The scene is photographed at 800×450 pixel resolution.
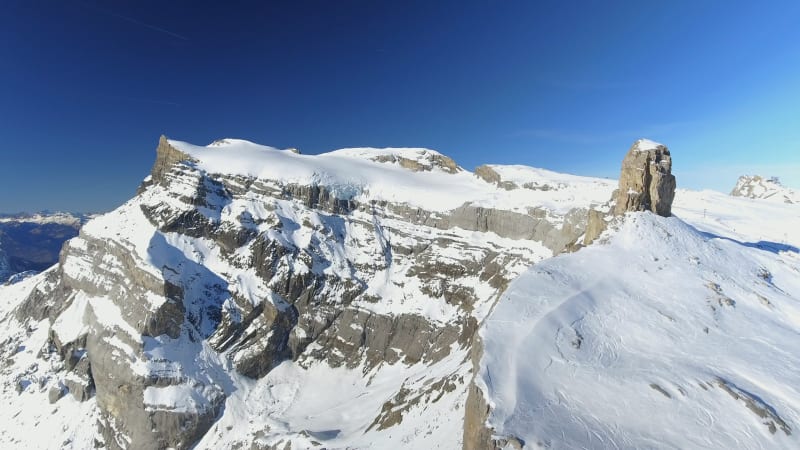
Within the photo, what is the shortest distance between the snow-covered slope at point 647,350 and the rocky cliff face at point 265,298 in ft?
93.8

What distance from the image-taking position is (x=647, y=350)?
91.7 ft

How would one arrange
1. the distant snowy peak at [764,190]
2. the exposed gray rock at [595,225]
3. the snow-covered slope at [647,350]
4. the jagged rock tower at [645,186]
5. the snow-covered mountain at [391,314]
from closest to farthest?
the snow-covered slope at [647,350], the snow-covered mountain at [391,314], the exposed gray rock at [595,225], the jagged rock tower at [645,186], the distant snowy peak at [764,190]

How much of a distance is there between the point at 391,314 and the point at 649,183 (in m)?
55.0

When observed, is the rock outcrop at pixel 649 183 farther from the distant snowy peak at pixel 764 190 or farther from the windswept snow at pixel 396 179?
the distant snowy peak at pixel 764 190

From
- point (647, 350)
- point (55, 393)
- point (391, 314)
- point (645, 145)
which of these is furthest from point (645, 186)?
point (55, 393)

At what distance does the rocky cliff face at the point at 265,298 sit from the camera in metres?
72.7

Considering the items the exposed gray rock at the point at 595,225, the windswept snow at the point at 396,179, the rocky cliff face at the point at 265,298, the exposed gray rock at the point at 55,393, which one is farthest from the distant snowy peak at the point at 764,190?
the exposed gray rock at the point at 55,393

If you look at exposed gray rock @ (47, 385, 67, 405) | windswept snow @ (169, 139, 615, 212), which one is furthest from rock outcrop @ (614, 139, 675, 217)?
exposed gray rock @ (47, 385, 67, 405)

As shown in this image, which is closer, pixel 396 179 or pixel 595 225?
pixel 595 225

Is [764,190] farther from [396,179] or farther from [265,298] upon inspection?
[265,298]

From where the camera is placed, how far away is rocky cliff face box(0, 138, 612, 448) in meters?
72.7

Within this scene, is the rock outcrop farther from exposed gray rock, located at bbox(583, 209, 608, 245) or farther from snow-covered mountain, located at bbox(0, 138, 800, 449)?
snow-covered mountain, located at bbox(0, 138, 800, 449)

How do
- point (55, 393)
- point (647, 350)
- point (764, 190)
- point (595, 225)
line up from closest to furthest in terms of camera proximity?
1. point (647, 350)
2. point (595, 225)
3. point (55, 393)
4. point (764, 190)

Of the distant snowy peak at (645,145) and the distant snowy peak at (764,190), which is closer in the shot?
the distant snowy peak at (645,145)
